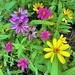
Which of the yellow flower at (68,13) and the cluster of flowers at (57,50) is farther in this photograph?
the yellow flower at (68,13)

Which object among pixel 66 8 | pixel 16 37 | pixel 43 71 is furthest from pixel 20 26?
pixel 66 8

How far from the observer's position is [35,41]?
1.51 metres

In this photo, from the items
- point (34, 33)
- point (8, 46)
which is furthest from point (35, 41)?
point (8, 46)

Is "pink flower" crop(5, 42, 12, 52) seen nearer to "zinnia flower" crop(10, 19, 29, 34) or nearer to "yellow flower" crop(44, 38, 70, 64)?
"zinnia flower" crop(10, 19, 29, 34)

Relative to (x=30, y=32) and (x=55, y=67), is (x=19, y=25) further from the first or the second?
(x=55, y=67)

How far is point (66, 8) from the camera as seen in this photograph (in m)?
1.75

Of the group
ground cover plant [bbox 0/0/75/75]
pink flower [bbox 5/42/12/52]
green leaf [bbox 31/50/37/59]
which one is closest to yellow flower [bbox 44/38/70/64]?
ground cover plant [bbox 0/0/75/75]

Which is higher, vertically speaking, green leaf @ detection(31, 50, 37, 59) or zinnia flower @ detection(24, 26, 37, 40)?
zinnia flower @ detection(24, 26, 37, 40)

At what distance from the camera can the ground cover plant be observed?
140 centimetres

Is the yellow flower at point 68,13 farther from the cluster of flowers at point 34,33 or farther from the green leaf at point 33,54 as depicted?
the green leaf at point 33,54

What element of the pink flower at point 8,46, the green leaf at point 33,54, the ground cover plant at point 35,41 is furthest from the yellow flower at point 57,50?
the pink flower at point 8,46

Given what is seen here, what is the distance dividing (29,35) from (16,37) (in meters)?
0.16

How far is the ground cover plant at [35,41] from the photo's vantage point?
1.40 metres

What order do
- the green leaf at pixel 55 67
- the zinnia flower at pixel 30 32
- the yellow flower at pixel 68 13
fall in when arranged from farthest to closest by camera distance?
the yellow flower at pixel 68 13 < the zinnia flower at pixel 30 32 < the green leaf at pixel 55 67
